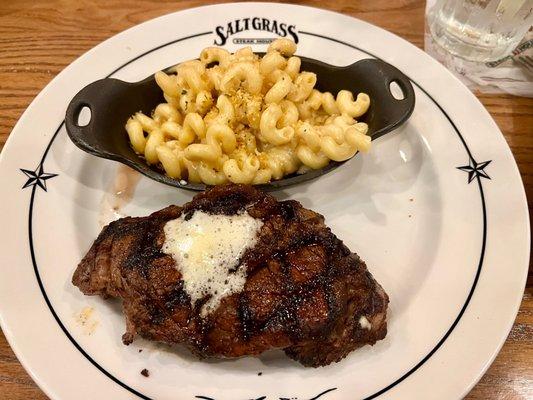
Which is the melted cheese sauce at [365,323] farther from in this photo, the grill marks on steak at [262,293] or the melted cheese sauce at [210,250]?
the melted cheese sauce at [210,250]

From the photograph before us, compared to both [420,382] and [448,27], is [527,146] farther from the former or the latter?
[420,382]

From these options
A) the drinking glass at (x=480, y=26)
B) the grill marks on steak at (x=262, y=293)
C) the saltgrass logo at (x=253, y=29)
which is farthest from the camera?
the saltgrass logo at (x=253, y=29)

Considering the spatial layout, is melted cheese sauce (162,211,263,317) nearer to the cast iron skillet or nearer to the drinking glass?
the cast iron skillet

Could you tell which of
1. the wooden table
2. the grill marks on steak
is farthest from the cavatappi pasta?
the wooden table

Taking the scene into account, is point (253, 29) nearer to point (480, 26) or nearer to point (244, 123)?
point (244, 123)

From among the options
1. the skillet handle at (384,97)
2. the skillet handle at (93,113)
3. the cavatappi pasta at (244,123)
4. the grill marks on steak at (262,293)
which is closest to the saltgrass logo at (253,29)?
the cavatappi pasta at (244,123)

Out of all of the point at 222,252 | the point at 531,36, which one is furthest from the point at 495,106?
the point at 222,252
